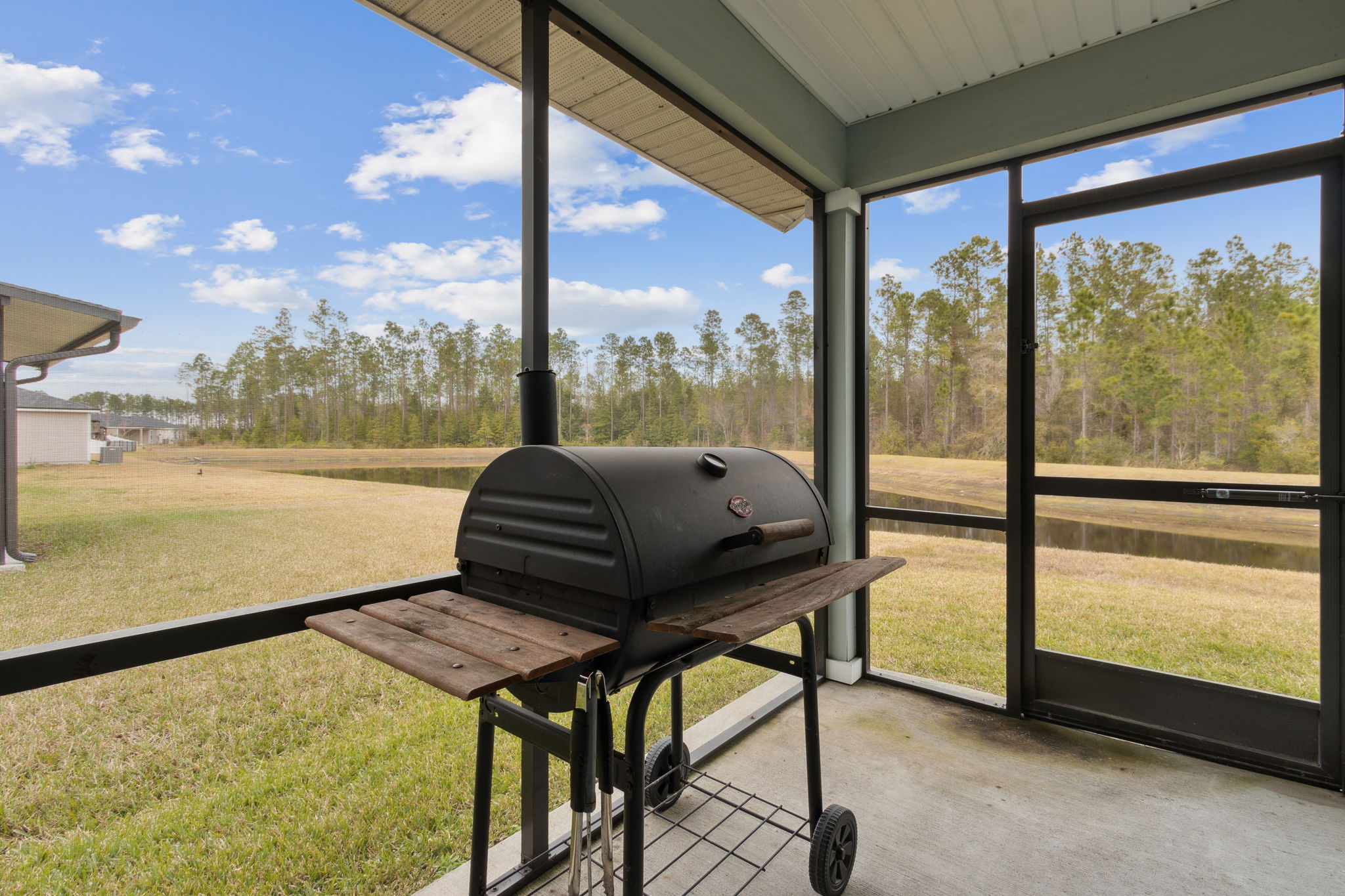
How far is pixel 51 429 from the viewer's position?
3.56ft

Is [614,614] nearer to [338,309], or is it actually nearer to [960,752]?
[338,309]

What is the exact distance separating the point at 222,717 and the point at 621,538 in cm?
118

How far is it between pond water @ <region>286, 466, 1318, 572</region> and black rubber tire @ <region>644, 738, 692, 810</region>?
1.14m

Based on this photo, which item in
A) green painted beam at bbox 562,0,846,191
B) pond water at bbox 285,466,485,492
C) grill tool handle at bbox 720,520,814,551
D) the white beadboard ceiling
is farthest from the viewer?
the white beadboard ceiling

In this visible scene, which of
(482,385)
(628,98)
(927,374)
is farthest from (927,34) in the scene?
(482,385)

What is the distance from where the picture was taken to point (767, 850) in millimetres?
A: 1901

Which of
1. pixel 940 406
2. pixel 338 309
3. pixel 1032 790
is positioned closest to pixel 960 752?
pixel 1032 790

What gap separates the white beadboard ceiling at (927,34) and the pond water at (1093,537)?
73.7 inches

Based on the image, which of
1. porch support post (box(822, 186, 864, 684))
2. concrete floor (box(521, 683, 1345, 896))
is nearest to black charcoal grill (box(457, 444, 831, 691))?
concrete floor (box(521, 683, 1345, 896))

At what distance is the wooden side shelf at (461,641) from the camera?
0.93 metres

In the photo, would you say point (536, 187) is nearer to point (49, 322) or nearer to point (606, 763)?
point (49, 322)

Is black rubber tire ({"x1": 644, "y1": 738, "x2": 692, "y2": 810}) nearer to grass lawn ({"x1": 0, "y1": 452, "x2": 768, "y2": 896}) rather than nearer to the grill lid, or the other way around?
grass lawn ({"x1": 0, "y1": 452, "x2": 768, "y2": 896})

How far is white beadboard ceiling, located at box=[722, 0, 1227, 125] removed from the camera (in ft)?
7.13

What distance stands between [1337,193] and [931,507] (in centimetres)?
179
